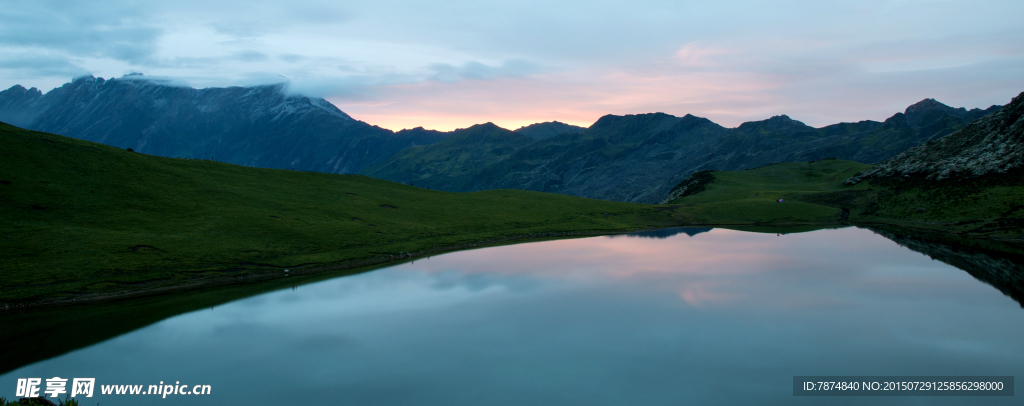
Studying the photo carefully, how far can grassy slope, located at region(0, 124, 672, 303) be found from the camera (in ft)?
160

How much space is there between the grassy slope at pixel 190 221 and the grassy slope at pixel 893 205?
22541mm

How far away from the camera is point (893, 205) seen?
11069cm

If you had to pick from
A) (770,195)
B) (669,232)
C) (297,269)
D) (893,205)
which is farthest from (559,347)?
(770,195)

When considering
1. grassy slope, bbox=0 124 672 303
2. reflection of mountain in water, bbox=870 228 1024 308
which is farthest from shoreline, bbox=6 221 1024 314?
reflection of mountain in water, bbox=870 228 1024 308

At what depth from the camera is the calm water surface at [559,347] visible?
24656 mm

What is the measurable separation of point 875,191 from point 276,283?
135 m

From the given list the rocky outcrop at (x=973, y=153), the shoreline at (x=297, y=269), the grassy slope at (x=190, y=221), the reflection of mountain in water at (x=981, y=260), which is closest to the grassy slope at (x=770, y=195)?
the shoreline at (x=297, y=269)

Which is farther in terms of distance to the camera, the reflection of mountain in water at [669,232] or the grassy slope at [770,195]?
the grassy slope at [770,195]

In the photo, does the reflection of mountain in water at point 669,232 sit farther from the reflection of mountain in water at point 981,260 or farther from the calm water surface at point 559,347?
the calm water surface at point 559,347

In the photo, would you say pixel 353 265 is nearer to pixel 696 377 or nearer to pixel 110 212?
pixel 110 212

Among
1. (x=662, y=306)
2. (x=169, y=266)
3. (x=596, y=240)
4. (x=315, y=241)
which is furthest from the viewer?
(x=596, y=240)

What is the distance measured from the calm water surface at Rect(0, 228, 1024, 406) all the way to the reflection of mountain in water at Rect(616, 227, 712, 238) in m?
46.3

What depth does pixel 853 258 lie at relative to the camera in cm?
6262

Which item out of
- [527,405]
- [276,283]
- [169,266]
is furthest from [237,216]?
[527,405]
